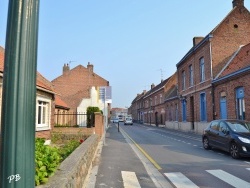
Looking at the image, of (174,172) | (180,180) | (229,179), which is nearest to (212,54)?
(174,172)

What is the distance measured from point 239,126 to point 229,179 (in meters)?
5.68

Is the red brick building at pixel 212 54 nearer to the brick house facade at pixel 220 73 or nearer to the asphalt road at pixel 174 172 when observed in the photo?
the brick house facade at pixel 220 73

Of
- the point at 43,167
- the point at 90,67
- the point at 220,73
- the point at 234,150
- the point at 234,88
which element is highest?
the point at 90,67

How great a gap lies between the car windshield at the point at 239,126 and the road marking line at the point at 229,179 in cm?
426

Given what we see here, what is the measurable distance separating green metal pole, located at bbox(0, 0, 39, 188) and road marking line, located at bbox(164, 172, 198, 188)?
569 cm

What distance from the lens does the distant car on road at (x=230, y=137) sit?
11.1 metres

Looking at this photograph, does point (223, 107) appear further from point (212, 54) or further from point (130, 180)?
point (130, 180)

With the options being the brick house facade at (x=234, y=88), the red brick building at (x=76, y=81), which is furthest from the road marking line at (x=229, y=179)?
the red brick building at (x=76, y=81)

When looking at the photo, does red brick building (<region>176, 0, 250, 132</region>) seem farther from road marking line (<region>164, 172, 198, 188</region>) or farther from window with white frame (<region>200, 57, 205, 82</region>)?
road marking line (<region>164, 172, 198, 188</region>)

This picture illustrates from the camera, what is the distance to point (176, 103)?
39.0 metres

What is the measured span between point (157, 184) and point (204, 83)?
21.8m

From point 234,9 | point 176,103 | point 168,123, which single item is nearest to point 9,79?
point 234,9

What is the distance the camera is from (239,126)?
12.6 meters

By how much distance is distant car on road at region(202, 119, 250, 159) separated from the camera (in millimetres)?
11062
